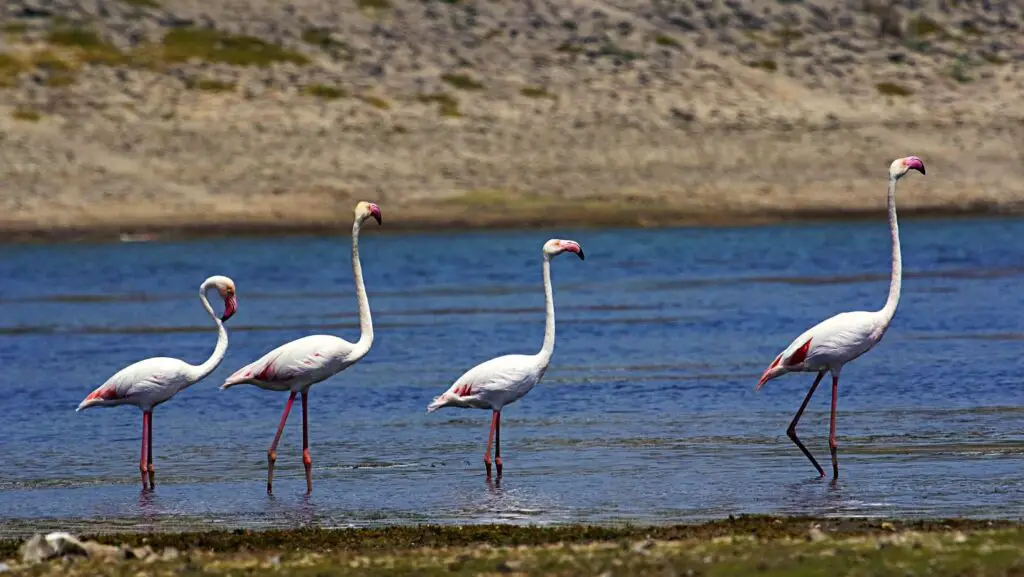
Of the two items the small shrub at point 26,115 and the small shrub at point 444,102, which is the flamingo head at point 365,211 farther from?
the small shrub at point 26,115

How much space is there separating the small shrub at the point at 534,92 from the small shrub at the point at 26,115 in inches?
432

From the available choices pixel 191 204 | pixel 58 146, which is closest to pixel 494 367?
pixel 191 204

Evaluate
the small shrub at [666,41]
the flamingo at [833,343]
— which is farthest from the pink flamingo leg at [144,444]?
the small shrub at [666,41]

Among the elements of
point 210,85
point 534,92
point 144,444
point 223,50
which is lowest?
point 144,444

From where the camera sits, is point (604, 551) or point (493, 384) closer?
point (604, 551)

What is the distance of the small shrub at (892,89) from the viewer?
4256cm

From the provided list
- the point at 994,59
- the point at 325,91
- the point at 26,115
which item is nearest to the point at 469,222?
the point at 325,91

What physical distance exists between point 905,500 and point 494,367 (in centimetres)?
336

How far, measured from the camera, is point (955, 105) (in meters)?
41.7

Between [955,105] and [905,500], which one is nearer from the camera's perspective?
[905,500]

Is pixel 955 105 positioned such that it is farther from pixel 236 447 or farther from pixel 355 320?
pixel 236 447

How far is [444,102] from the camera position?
133ft

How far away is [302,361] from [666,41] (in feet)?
109

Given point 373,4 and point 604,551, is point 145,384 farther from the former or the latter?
point 373,4
